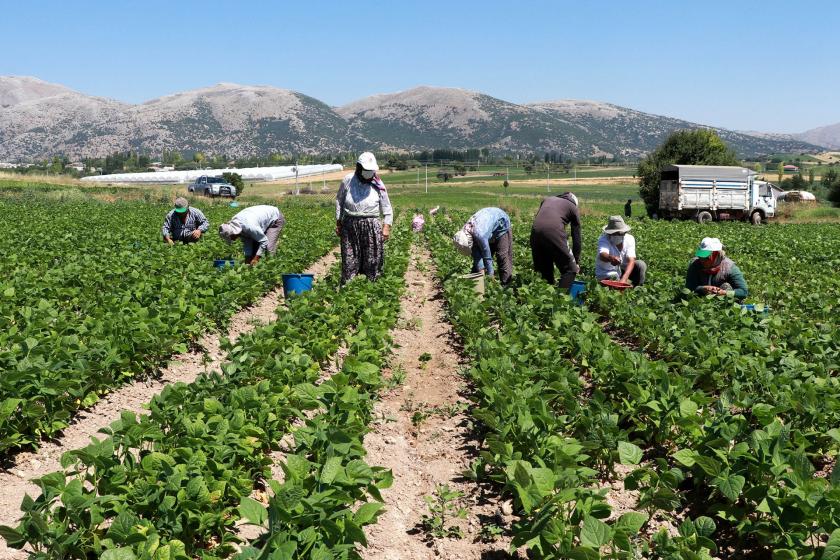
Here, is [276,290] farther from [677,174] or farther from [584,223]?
[677,174]

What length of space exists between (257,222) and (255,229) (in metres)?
0.13

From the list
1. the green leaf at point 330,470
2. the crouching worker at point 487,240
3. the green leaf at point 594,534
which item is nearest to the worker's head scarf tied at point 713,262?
the crouching worker at point 487,240

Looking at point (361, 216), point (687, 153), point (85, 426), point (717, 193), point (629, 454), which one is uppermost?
point (687, 153)

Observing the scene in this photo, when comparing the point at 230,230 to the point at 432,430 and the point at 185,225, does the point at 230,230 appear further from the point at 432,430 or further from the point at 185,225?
the point at 432,430

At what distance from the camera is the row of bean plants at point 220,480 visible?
268 cm

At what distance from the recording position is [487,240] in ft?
30.5

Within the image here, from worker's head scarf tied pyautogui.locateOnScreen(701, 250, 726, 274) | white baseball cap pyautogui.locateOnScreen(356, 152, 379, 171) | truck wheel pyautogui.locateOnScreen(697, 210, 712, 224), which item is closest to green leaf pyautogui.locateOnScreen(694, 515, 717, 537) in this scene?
worker's head scarf tied pyautogui.locateOnScreen(701, 250, 726, 274)

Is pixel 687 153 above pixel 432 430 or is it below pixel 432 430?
above

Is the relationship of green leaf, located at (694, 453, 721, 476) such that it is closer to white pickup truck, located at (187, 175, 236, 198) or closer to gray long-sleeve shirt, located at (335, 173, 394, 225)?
gray long-sleeve shirt, located at (335, 173, 394, 225)

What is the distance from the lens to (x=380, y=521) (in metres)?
3.70

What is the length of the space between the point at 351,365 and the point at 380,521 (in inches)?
55.2

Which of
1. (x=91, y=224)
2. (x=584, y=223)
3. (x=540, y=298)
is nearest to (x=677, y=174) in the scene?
(x=584, y=223)

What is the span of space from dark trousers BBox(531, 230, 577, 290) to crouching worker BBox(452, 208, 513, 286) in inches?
20.0

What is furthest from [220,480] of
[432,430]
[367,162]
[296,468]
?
[367,162]
